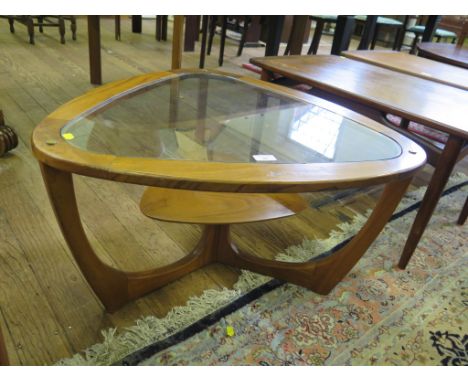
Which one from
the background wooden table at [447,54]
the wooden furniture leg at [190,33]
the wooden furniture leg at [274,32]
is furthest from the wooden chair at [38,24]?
the background wooden table at [447,54]

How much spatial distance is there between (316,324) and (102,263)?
0.58 metres

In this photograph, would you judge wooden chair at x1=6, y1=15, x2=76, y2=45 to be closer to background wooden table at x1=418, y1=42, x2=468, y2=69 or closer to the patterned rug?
background wooden table at x1=418, y1=42, x2=468, y2=69

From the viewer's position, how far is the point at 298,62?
1674 millimetres

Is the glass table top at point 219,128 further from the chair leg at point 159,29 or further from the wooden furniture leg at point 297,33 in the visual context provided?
the chair leg at point 159,29

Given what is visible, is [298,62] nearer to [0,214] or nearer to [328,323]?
[328,323]

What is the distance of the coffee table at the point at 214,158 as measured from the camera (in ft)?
2.42

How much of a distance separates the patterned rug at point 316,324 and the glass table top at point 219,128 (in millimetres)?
441

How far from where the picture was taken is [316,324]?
3.46 feet

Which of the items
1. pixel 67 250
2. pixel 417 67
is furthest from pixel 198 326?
pixel 417 67

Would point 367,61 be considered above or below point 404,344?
above

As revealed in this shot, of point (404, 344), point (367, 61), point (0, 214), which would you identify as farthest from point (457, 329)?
point (0, 214)

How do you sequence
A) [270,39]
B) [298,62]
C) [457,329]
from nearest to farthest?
[457,329] < [298,62] < [270,39]

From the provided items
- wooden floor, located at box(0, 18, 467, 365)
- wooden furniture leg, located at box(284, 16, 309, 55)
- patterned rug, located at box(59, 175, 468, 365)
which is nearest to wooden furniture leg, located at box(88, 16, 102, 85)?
wooden floor, located at box(0, 18, 467, 365)
